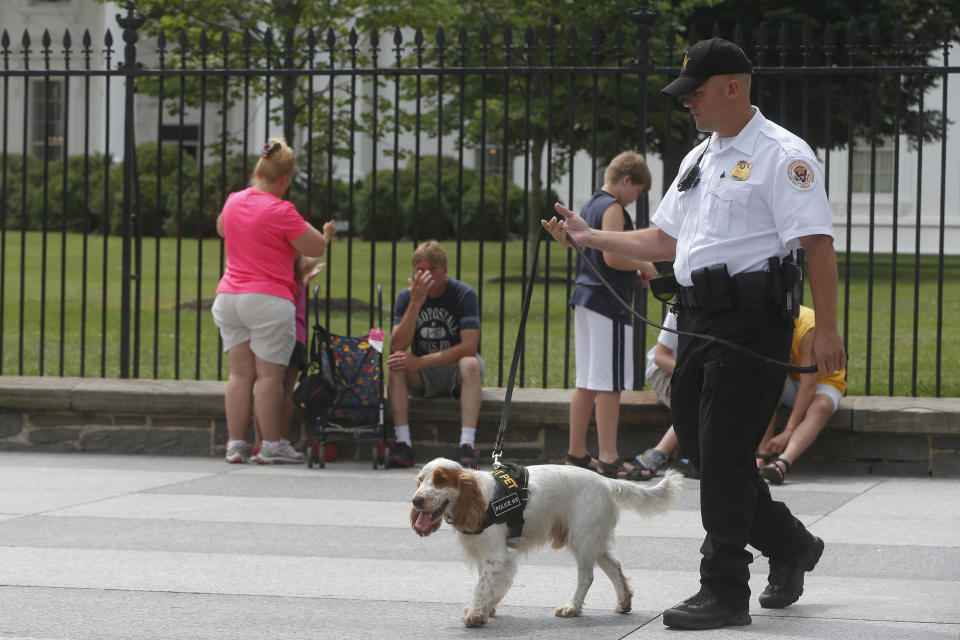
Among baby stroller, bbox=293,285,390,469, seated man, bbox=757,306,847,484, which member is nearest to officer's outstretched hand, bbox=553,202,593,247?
seated man, bbox=757,306,847,484

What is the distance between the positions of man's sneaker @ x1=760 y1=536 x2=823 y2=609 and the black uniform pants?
241 millimetres

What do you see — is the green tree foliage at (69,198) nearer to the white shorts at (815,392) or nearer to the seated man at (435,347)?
the seated man at (435,347)

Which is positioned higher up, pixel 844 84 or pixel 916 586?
pixel 844 84

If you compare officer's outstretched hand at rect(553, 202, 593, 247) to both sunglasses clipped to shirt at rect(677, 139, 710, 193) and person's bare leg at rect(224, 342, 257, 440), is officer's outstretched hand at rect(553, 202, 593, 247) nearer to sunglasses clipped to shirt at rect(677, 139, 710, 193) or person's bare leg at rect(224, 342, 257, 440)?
sunglasses clipped to shirt at rect(677, 139, 710, 193)

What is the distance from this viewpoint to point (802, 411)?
310 inches

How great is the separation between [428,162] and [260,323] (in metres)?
25.2

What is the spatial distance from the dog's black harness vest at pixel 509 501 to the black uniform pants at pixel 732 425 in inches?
24.6

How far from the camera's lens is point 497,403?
8492 mm

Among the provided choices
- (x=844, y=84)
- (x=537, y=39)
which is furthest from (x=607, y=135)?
(x=844, y=84)

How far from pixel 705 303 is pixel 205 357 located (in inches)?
355

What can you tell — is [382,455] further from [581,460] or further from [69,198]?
[69,198]

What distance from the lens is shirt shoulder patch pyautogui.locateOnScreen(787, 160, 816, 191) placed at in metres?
4.52

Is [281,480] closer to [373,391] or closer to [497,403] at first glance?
[373,391]

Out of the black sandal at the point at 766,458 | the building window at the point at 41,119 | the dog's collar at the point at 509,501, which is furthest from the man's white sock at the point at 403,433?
the building window at the point at 41,119
